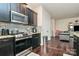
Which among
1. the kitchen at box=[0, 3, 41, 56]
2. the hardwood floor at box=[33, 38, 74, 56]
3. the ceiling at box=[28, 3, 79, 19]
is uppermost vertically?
the ceiling at box=[28, 3, 79, 19]

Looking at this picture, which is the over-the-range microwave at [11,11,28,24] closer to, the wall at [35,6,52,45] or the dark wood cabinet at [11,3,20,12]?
the dark wood cabinet at [11,3,20,12]

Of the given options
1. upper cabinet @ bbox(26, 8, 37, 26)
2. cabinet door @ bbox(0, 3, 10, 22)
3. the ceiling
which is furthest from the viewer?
upper cabinet @ bbox(26, 8, 37, 26)

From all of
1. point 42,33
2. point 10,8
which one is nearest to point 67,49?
point 42,33

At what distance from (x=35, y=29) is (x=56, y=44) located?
50cm

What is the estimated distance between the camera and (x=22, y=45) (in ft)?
6.90

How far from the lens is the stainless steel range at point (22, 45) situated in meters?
1.95

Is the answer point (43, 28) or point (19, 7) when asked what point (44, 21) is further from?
point (19, 7)

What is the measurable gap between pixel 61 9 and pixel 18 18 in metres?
0.82

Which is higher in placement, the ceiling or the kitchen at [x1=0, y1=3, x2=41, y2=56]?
the ceiling

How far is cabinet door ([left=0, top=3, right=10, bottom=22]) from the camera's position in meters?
1.78

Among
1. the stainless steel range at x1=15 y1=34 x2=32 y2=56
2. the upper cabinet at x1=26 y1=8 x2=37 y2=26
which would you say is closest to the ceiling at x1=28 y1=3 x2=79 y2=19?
the upper cabinet at x1=26 y1=8 x2=37 y2=26

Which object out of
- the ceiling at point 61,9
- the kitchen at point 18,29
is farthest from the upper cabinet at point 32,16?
the ceiling at point 61,9

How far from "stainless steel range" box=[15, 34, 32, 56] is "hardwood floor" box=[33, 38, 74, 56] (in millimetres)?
167

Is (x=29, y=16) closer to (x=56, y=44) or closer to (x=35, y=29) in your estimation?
(x=35, y=29)
